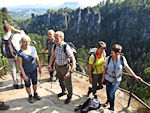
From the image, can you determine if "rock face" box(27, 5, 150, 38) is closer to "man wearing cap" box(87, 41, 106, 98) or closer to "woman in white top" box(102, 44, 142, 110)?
"man wearing cap" box(87, 41, 106, 98)

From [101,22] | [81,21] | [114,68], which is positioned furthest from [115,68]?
[101,22]

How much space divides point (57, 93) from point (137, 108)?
2.34 m

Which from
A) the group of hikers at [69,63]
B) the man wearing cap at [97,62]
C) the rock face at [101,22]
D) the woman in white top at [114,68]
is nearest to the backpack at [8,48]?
the group of hikers at [69,63]

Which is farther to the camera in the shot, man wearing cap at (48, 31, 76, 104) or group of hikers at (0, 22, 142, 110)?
man wearing cap at (48, 31, 76, 104)

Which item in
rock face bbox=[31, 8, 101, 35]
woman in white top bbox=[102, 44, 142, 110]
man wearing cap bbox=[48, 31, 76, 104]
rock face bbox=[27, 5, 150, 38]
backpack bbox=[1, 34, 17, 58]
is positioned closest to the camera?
woman in white top bbox=[102, 44, 142, 110]

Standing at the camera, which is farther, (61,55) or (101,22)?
(101,22)

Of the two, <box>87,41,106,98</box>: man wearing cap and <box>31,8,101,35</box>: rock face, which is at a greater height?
<box>31,8,101,35</box>: rock face

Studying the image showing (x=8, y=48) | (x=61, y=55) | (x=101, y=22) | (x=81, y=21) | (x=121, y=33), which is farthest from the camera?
(x=101, y=22)

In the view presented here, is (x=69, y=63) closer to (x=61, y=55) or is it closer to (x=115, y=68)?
(x=61, y=55)

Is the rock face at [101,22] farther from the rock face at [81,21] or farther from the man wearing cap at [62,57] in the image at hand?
the man wearing cap at [62,57]

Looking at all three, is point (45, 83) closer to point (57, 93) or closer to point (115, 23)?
point (57, 93)

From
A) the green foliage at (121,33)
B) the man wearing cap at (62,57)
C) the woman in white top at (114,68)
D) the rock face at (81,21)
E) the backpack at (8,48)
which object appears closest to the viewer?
the woman in white top at (114,68)

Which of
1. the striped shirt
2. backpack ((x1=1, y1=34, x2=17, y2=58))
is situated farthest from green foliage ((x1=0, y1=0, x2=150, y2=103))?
backpack ((x1=1, y1=34, x2=17, y2=58))

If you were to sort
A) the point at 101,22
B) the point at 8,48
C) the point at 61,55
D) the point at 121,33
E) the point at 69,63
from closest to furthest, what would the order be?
the point at 61,55, the point at 69,63, the point at 8,48, the point at 121,33, the point at 101,22
